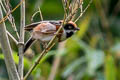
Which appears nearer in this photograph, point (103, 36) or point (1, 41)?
point (1, 41)

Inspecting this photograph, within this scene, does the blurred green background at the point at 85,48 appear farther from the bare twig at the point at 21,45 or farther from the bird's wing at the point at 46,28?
the bare twig at the point at 21,45

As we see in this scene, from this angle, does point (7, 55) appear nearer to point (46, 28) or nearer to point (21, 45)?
point (21, 45)

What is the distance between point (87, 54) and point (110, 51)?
0.41m

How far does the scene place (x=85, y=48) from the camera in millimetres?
5102

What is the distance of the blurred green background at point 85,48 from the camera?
4544 mm

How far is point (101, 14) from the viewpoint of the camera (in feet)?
18.2

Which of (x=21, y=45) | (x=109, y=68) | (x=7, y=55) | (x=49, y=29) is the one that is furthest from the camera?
(x=109, y=68)

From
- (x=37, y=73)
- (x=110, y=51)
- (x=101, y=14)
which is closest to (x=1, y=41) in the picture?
(x=37, y=73)

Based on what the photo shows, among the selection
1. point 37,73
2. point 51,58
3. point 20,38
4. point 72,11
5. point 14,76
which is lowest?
point 51,58

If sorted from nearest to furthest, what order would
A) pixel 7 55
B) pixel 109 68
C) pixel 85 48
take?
pixel 7 55
pixel 109 68
pixel 85 48

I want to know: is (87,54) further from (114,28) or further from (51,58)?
(114,28)

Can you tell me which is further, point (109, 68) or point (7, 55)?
point (109, 68)

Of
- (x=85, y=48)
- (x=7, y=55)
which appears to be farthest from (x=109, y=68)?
(x=7, y=55)

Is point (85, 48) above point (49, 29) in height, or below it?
below
